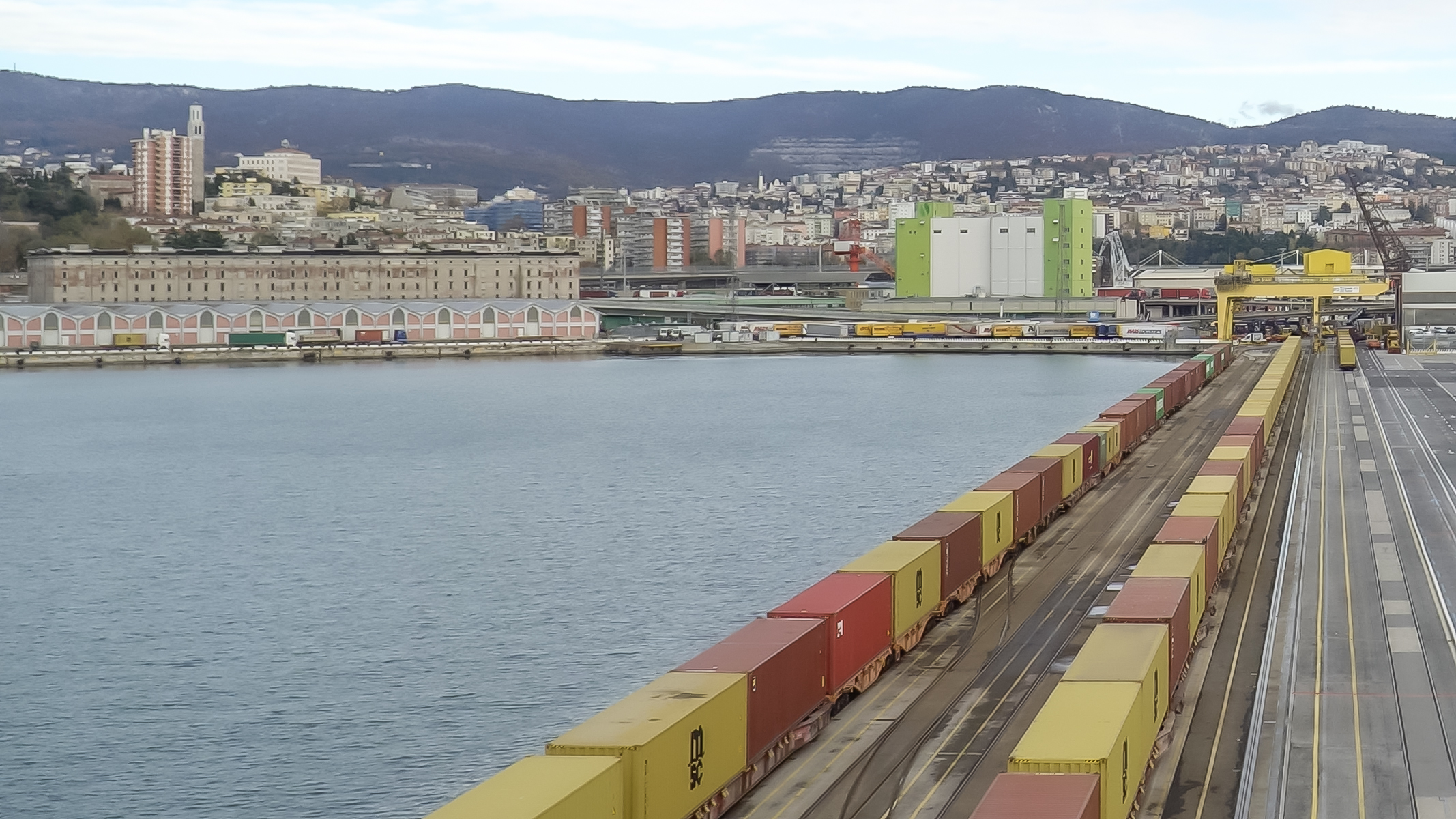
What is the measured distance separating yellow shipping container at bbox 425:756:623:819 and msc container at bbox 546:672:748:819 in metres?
0.28

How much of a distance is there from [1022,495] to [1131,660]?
14801 mm

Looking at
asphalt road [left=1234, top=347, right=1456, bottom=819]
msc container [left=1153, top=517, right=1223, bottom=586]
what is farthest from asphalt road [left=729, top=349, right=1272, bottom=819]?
asphalt road [left=1234, top=347, right=1456, bottom=819]

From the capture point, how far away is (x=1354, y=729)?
1945cm

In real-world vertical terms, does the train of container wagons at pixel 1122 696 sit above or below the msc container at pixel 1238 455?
below

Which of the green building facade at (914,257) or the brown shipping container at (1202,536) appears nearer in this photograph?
the brown shipping container at (1202,536)

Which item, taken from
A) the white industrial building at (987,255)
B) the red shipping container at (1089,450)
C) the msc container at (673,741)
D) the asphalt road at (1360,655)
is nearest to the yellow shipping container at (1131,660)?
the asphalt road at (1360,655)

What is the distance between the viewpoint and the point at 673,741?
14969 mm

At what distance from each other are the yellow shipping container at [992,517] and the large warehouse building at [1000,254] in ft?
410

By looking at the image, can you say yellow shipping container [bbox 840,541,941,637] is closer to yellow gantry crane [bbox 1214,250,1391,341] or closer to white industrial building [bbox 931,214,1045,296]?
yellow gantry crane [bbox 1214,250,1391,341]

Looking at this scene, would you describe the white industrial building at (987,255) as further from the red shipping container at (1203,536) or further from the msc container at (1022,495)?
the red shipping container at (1203,536)

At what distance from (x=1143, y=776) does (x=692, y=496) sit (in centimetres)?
3162

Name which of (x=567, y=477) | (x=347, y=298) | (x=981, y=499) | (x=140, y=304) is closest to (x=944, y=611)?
(x=981, y=499)

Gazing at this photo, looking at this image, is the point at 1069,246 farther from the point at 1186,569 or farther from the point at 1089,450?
the point at 1186,569

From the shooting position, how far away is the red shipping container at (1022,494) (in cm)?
3184
